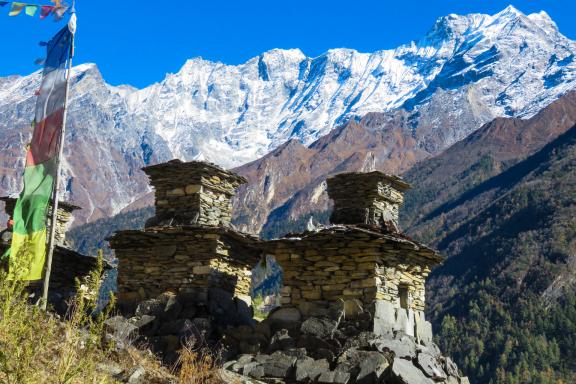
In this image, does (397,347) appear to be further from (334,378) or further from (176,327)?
(176,327)

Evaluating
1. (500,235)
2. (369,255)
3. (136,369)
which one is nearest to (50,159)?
(136,369)

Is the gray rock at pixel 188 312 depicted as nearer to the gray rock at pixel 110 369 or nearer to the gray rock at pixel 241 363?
the gray rock at pixel 241 363

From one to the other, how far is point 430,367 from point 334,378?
2195mm

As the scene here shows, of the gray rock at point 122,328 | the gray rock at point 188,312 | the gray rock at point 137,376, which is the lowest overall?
the gray rock at point 137,376

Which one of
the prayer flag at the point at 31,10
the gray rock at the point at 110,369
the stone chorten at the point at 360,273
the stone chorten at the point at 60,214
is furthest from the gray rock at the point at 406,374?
the stone chorten at the point at 60,214

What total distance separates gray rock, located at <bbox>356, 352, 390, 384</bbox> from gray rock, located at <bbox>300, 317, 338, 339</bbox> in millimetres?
1621

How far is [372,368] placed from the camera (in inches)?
557

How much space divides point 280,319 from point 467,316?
12188 centimetres

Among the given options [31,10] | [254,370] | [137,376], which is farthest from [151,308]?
[31,10]

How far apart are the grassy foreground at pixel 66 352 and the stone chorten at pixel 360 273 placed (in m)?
3.72

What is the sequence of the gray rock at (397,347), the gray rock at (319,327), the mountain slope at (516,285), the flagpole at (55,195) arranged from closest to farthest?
the flagpole at (55,195)
the gray rock at (397,347)
the gray rock at (319,327)
the mountain slope at (516,285)

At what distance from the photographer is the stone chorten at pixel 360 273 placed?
16562 millimetres

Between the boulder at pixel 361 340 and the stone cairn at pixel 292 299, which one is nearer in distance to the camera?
the stone cairn at pixel 292 299

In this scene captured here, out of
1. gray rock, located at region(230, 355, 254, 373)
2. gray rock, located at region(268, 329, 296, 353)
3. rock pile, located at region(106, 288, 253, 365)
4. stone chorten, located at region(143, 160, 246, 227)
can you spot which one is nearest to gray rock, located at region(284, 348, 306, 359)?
gray rock, located at region(268, 329, 296, 353)
